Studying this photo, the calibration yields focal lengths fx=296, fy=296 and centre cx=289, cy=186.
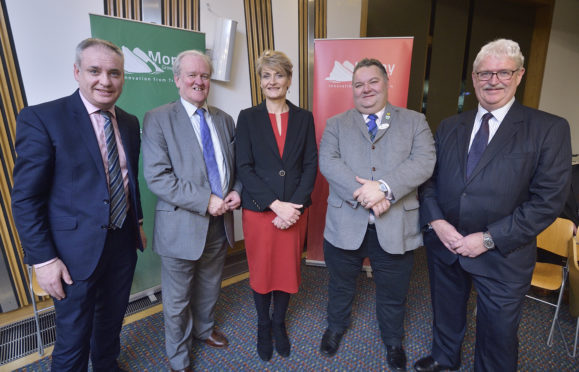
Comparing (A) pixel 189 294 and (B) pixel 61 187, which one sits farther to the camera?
(A) pixel 189 294

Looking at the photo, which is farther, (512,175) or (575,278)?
(575,278)

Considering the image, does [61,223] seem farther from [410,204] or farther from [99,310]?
[410,204]

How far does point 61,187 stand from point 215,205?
2.44 ft

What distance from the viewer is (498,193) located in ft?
5.01

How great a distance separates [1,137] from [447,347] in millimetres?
3571

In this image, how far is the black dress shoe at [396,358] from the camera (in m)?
2.00

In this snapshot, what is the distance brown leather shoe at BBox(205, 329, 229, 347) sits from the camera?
2195 mm

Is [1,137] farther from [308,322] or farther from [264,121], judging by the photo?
[308,322]

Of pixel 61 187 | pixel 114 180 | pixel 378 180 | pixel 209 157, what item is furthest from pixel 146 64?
pixel 378 180

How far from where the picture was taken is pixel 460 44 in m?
5.27

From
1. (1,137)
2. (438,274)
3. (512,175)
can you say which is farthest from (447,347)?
(1,137)

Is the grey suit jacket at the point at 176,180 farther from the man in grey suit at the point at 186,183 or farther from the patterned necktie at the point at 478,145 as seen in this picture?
the patterned necktie at the point at 478,145

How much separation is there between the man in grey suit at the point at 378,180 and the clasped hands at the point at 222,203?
601 mm

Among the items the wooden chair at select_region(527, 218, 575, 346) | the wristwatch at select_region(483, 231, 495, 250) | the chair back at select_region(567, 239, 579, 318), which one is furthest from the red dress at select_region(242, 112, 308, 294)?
the chair back at select_region(567, 239, 579, 318)
